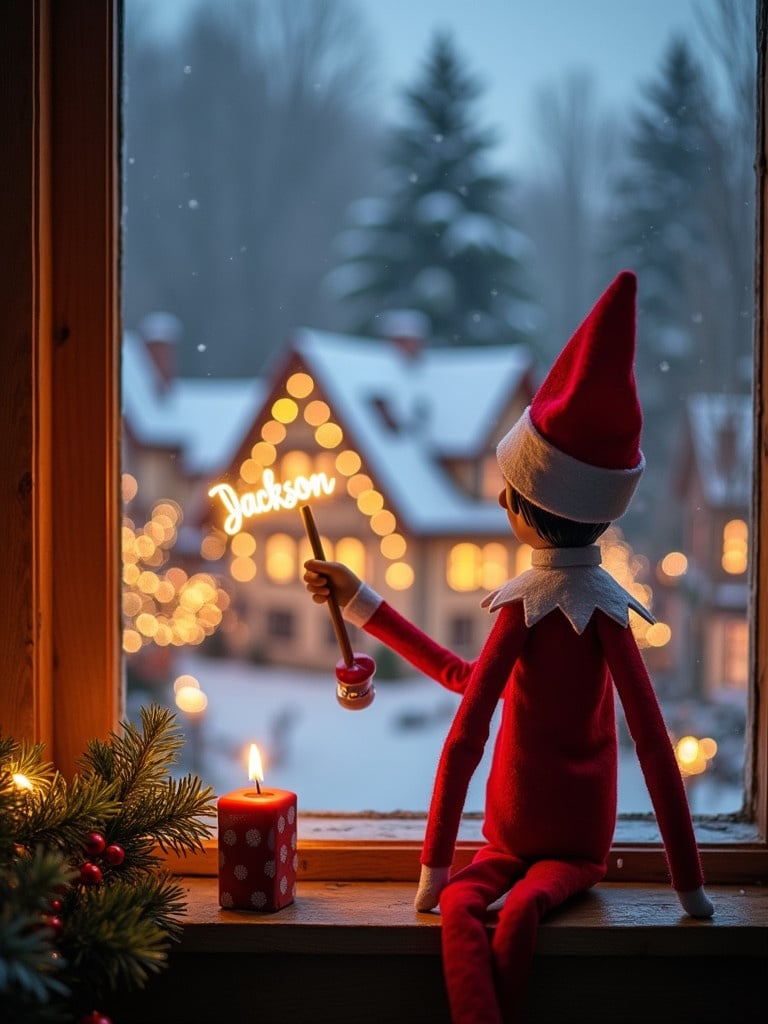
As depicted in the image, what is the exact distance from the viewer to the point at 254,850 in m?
1.12

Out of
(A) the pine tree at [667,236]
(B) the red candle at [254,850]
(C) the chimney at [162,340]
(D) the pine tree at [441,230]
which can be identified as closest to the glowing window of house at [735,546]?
(A) the pine tree at [667,236]

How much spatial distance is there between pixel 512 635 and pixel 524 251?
1.87ft

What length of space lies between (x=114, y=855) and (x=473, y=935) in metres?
0.38

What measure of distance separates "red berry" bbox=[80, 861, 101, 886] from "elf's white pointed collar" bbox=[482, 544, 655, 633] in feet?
1.64

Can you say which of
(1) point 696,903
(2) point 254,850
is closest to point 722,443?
(1) point 696,903

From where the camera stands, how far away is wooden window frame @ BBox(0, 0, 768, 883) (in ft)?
3.85

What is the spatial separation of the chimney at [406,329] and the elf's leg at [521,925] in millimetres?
712

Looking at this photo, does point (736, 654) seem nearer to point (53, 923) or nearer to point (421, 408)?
point (421, 408)

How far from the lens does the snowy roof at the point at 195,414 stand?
55.2 inches

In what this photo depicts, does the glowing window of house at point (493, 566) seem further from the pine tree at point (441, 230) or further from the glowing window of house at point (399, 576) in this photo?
the pine tree at point (441, 230)

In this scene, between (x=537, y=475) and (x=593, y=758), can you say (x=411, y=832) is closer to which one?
(x=593, y=758)

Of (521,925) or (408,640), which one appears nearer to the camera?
(521,925)

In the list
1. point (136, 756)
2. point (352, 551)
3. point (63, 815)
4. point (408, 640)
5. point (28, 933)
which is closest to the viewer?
point (28, 933)

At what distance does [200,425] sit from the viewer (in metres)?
1.42
